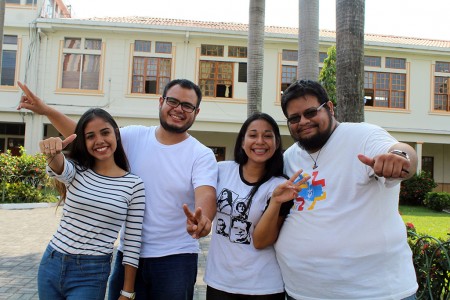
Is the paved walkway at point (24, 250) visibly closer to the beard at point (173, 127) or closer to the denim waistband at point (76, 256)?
the denim waistband at point (76, 256)

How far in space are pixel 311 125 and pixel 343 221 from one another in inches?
23.8

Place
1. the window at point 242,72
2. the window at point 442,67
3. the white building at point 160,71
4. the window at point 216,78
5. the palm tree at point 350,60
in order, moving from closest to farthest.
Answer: the palm tree at point 350,60, the white building at point 160,71, the window at point 216,78, the window at point 242,72, the window at point 442,67

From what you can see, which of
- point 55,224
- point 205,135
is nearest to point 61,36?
point 205,135

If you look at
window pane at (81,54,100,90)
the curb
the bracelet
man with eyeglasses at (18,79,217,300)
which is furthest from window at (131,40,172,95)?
the bracelet

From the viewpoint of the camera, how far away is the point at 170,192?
2.54m

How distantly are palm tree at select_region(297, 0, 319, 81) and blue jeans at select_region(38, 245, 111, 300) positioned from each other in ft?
17.5

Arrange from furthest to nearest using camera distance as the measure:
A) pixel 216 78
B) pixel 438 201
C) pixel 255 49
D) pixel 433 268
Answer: pixel 216 78
pixel 438 201
pixel 255 49
pixel 433 268

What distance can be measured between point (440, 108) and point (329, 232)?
63.3 ft

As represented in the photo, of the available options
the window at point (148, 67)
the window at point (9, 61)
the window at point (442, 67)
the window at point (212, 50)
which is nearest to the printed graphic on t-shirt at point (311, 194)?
the window at point (148, 67)

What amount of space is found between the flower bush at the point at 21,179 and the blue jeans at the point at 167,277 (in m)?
11.0

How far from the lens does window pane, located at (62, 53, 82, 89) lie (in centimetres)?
1722

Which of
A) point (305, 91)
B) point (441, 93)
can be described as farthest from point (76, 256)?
point (441, 93)

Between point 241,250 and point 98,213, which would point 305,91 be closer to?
point 241,250

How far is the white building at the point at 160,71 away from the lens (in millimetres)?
16797
